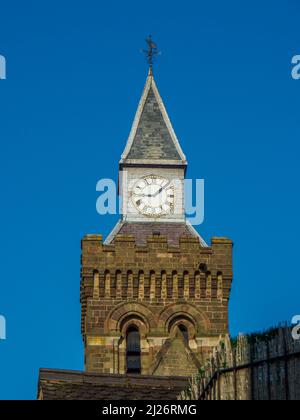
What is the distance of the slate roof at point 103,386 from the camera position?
32500 mm

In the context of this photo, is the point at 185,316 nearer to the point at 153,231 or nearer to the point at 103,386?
the point at 153,231

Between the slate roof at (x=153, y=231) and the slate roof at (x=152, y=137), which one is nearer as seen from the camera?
the slate roof at (x=153, y=231)

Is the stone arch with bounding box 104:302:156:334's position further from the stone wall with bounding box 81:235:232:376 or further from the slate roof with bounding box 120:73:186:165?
the slate roof with bounding box 120:73:186:165

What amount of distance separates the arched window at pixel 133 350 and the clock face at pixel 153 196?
5.76m

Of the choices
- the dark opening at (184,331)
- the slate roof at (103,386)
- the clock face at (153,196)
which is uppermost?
the clock face at (153,196)

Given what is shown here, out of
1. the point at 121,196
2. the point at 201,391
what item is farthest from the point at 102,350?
the point at 201,391

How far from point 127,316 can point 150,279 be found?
1.90 meters

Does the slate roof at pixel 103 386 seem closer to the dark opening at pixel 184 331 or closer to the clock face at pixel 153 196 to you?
the dark opening at pixel 184 331

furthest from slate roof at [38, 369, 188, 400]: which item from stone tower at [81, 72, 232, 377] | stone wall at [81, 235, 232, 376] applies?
stone wall at [81, 235, 232, 376]

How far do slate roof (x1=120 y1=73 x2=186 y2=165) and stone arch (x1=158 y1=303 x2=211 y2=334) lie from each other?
6974 mm

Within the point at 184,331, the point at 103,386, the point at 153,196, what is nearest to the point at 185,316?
the point at 184,331

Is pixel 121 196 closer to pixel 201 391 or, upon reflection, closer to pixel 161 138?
pixel 161 138

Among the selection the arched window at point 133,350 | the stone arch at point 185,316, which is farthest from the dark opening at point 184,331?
the arched window at point 133,350
